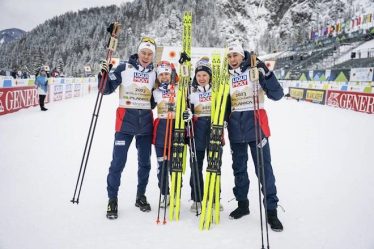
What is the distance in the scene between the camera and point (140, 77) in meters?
3.98

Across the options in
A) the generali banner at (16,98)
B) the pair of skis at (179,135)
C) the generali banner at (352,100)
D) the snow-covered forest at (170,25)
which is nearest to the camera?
the pair of skis at (179,135)

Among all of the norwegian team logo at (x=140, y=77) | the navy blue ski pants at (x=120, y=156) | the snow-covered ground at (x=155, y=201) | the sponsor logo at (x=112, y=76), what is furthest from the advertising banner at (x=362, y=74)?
Answer: the sponsor logo at (x=112, y=76)

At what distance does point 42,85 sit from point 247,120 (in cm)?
1230

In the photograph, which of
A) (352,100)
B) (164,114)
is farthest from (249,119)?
(352,100)

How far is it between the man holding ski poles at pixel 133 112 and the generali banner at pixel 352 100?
44.2 feet

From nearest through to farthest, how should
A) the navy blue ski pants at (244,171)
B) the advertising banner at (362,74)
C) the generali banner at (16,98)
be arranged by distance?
1. the navy blue ski pants at (244,171)
2. the generali banner at (16,98)
3. the advertising banner at (362,74)

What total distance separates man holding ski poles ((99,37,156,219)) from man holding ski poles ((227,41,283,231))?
1.08 meters

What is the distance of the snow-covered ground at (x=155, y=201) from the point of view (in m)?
3.27

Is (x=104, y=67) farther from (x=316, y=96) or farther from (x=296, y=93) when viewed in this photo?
(x=296, y=93)

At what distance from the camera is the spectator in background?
13.5m

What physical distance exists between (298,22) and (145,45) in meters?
129

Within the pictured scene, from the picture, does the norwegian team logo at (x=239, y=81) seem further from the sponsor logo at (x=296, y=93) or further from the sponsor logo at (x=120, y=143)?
the sponsor logo at (x=296, y=93)

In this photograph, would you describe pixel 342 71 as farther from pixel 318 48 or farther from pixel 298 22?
pixel 298 22

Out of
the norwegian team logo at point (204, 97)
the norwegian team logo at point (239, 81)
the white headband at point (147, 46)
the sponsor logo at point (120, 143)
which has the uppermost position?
the white headband at point (147, 46)
